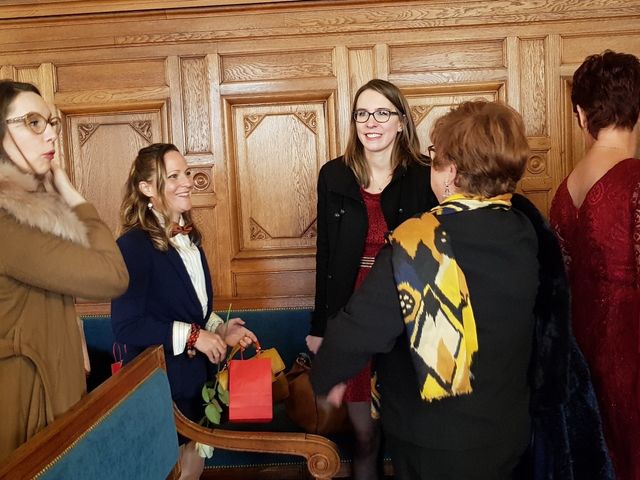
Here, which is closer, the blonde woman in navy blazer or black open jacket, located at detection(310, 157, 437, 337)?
the blonde woman in navy blazer

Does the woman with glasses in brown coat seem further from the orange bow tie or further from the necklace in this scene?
the necklace

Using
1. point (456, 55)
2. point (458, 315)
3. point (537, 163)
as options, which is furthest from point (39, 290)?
point (537, 163)

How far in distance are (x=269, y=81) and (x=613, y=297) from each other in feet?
7.05

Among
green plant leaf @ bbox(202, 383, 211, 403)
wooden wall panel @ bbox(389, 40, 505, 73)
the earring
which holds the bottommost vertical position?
green plant leaf @ bbox(202, 383, 211, 403)

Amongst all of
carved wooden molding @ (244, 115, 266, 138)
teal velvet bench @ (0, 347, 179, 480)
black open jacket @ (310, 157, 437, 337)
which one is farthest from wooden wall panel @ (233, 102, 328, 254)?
teal velvet bench @ (0, 347, 179, 480)

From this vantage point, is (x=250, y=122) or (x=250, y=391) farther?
(x=250, y=122)

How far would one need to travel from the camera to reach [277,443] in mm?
2086

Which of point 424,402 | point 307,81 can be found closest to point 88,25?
point 307,81

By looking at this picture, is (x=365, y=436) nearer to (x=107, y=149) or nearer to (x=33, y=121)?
(x=33, y=121)

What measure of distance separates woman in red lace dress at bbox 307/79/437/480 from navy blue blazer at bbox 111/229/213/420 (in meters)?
0.55

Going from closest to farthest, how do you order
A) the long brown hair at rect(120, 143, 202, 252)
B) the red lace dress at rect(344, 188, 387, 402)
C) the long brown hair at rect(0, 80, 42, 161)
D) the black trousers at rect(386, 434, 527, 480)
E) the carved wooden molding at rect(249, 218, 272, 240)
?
the long brown hair at rect(0, 80, 42, 161), the black trousers at rect(386, 434, 527, 480), the long brown hair at rect(120, 143, 202, 252), the red lace dress at rect(344, 188, 387, 402), the carved wooden molding at rect(249, 218, 272, 240)

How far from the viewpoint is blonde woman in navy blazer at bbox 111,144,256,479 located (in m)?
2.05

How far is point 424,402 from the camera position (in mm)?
1595

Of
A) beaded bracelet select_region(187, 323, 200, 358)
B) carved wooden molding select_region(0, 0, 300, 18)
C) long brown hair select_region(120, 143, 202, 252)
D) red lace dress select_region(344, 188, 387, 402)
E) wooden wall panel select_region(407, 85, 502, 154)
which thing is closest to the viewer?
beaded bracelet select_region(187, 323, 200, 358)
